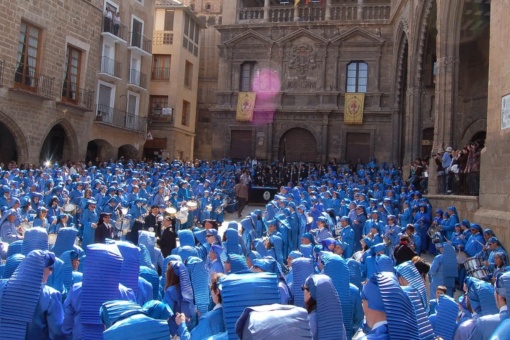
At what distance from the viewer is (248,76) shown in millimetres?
32156

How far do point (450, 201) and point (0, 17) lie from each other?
17.4 metres

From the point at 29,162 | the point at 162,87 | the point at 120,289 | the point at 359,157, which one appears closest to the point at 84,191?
the point at 29,162

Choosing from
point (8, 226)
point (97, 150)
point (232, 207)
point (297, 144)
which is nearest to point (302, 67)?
point (297, 144)

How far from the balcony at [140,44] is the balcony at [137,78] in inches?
44.6

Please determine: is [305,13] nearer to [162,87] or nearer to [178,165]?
[162,87]

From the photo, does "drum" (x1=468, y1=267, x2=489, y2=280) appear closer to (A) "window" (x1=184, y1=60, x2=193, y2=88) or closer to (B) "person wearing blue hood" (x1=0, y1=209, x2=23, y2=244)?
(B) "person wearing blue hood" (x1=0, y1=209, x2=23, y2=244)

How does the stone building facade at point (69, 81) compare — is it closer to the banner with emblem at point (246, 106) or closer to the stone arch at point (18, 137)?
the stone arch at point (18, 137)

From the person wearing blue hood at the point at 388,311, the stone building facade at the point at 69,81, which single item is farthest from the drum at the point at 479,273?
the stone building facade at the point at 69,81

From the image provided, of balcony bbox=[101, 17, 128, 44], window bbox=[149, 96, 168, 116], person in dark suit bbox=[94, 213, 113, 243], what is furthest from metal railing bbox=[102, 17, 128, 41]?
person in dark suit bbox=[94, 213, 113, 243]

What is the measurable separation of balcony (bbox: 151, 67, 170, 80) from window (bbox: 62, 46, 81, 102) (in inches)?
354

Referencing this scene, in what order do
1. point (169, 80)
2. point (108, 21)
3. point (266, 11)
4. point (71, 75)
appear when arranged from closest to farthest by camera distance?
point (71, 75), point (108, 21), point (266, 11), point (169, 80)

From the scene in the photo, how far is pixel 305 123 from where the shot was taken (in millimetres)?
31141

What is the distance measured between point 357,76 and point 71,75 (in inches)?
583

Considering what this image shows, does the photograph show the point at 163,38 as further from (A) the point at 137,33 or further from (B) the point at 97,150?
(B) the point at 97,150
